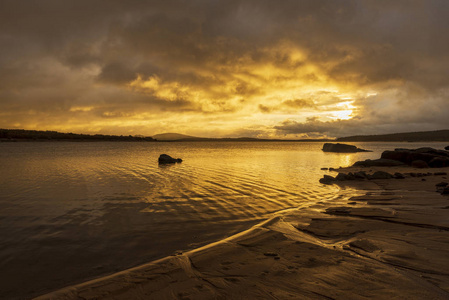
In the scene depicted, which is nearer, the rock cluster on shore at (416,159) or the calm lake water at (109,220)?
the calm lake water at (109,220)

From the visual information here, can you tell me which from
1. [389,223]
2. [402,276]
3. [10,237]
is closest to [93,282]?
[10,237]

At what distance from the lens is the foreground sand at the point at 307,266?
3.95 m

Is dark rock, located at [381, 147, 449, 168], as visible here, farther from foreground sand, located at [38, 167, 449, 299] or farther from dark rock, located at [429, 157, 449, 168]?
foreground sand, located at [38, 167, 449, 299]

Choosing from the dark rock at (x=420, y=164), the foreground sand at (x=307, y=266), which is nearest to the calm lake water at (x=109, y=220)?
the foreground sand at (x=307, y=266)

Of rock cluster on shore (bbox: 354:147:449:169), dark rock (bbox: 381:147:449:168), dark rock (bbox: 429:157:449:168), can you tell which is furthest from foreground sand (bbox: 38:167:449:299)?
dark rock (bbox: 381:147:449:168)

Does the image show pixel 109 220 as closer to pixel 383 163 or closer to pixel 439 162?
pixel 383 163

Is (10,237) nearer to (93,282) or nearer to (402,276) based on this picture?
(93,282)

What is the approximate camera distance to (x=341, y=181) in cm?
1698

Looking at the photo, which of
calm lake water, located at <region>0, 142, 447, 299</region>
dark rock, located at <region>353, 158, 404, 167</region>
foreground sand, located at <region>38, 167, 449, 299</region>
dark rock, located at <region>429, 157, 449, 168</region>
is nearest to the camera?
foreground sand, located at <region>38, 167, 449, 299</region>

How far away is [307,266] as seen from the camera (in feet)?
15.8

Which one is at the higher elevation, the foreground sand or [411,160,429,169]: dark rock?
[411,160,429,169]: dark rock

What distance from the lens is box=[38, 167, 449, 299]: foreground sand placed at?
13.0ft

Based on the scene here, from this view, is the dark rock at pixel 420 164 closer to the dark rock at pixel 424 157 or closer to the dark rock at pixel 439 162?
the dark rock at pixel 424 157

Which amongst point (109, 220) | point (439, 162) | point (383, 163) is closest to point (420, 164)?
point (439, 162)
